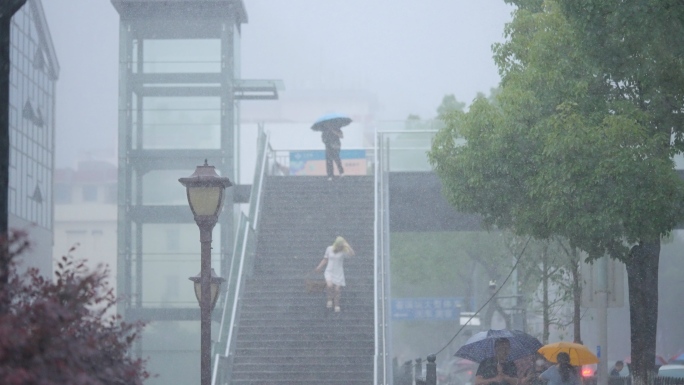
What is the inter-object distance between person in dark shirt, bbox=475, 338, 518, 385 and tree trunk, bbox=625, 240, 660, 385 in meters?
3.52

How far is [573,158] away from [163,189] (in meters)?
16.0

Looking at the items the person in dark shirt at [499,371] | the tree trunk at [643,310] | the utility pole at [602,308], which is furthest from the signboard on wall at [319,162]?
the person in dark shirt at [499,371]

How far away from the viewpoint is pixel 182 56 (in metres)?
28.1

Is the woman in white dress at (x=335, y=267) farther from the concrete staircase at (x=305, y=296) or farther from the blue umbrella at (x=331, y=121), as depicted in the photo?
the blue umbrella at (x=331, y=121)

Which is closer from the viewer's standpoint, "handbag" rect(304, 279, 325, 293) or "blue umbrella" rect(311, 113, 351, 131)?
"handbag" rect(304, 279, 325, 293)

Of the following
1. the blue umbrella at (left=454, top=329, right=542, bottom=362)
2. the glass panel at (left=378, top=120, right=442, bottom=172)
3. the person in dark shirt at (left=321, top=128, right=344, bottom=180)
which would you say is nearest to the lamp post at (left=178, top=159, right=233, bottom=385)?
the blue umbrella at (left=454, top=329, right=542, bottom=362)

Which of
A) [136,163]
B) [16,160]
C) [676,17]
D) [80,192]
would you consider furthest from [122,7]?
[80,192]

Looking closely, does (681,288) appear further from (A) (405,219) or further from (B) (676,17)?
(B) (676,17)

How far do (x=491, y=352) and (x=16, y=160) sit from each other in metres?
25.4

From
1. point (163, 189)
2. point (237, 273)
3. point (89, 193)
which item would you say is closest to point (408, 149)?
point (237, 273)

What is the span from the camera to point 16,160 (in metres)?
34.9

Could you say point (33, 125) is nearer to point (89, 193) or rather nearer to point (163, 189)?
point (163, 189)

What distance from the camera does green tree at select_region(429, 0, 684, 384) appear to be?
13.5 meters

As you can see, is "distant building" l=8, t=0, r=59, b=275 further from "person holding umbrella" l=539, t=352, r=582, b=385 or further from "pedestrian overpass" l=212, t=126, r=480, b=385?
"person holding umbrella" l=539, t=352, r=582, b=385
